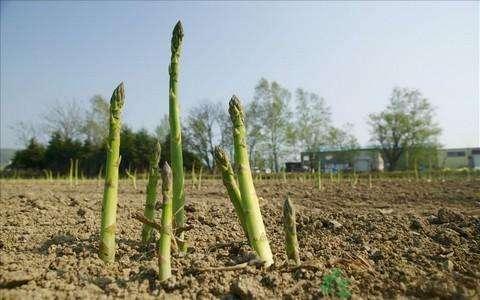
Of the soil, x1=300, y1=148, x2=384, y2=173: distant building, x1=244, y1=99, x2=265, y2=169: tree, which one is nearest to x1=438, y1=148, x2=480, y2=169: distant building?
x1=300, y1=148, x2=384, y2=173: distant building

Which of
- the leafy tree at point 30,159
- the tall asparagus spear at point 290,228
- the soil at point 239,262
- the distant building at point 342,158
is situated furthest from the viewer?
the distant building at point 342,158

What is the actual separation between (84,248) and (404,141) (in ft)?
175

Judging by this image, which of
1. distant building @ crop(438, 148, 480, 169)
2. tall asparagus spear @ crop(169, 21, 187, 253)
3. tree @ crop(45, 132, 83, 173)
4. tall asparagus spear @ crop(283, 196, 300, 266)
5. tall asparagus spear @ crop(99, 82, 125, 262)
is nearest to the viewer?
tall asparagus spear @ crop(283, 196, 300, 266)

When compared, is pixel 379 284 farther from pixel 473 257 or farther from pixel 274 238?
pixel 274 238

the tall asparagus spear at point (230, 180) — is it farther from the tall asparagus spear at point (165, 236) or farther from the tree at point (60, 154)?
the tree at point (60, 154)

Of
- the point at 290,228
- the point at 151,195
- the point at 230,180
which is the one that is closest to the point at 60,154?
the point at 151,195

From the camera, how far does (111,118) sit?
98.3 inches

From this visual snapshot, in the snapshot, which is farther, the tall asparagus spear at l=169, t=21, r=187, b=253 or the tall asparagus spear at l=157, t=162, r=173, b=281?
the tall asparagus spear at l=169, t=21, r=187, b=253

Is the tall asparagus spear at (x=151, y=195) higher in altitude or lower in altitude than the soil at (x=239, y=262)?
higher

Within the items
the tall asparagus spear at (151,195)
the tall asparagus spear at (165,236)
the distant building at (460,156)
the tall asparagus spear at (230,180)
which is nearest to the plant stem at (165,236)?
the tall asparagus spear at (165,236)

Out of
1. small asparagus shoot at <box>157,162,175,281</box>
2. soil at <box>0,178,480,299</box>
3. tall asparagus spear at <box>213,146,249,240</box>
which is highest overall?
tall asparagus spear at <box>213,146,249,240</box>

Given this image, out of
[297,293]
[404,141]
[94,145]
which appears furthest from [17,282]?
[404,141]

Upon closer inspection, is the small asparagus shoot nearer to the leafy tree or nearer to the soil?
the soil

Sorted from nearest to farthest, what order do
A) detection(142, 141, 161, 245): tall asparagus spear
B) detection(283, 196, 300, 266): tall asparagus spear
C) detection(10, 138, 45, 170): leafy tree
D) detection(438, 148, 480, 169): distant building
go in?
1. detection(283, 196, 300, 266): tall asparagus spear
2. detection(142, 141, 161, 245): tall asparagus spear
3. detection(10, 138, 45, 170): leafy tree
4. detection(438, 148, 480, 169): distant building
